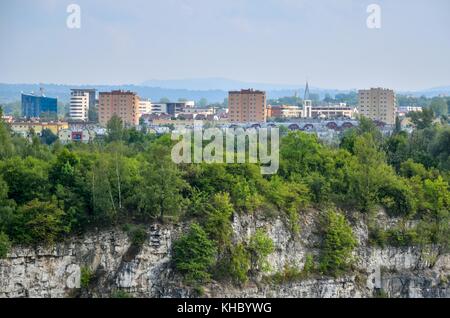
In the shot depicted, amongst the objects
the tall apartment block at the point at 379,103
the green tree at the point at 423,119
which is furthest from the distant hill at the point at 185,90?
the green tree at the point at 423,119

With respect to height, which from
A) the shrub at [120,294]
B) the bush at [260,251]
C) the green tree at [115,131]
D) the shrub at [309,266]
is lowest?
the shrub at [120,294]

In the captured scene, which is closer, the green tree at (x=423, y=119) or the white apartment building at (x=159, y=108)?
the green tree at (x=423, y=119)

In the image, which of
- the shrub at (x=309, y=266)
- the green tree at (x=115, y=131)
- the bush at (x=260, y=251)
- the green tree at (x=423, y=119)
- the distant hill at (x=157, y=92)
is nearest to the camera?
the bush at (x=260, y=251)

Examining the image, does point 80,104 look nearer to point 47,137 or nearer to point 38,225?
point 47,137

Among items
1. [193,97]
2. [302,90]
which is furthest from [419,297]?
[193,97]

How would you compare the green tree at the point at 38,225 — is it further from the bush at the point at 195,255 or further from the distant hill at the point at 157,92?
the distant hill at the point at 157,92

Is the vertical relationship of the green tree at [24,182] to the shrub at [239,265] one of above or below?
above
